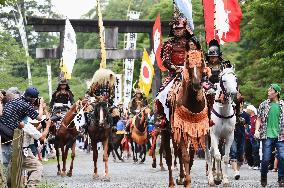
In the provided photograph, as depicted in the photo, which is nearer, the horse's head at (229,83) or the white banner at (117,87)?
the horse's head at (229,83)

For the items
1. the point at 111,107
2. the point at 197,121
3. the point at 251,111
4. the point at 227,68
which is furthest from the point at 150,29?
the point at 197,121

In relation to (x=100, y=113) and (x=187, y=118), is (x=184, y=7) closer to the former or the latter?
(x=100, y=113)

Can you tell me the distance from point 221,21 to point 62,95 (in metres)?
5.06

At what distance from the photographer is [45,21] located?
104 ft

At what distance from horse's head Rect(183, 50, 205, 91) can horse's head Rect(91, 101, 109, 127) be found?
21.6 ft

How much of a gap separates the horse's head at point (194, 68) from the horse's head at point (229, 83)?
282 cm

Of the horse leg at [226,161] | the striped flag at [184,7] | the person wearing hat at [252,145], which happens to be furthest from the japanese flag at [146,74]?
the horse leg at [226,161]

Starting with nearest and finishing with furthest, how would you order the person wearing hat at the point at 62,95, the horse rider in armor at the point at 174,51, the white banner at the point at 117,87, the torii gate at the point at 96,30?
1. the horse rider in armor at the point at 174,51
2. the white banner at the point at 117,87
3. the person wearing hat at the point at 62,95
4. the torii gate at the point at 96,30

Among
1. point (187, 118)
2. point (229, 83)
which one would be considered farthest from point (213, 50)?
point (187, 118)

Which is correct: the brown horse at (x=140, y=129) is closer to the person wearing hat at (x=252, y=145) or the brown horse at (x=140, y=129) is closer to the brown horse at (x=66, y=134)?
the person wearing hat at (x=252, y=145)

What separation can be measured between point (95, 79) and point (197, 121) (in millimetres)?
6250

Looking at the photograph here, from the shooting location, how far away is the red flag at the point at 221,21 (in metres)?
18.9

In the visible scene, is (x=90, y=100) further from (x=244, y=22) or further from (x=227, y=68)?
(x=244, y=22)

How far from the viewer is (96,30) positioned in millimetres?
33594
